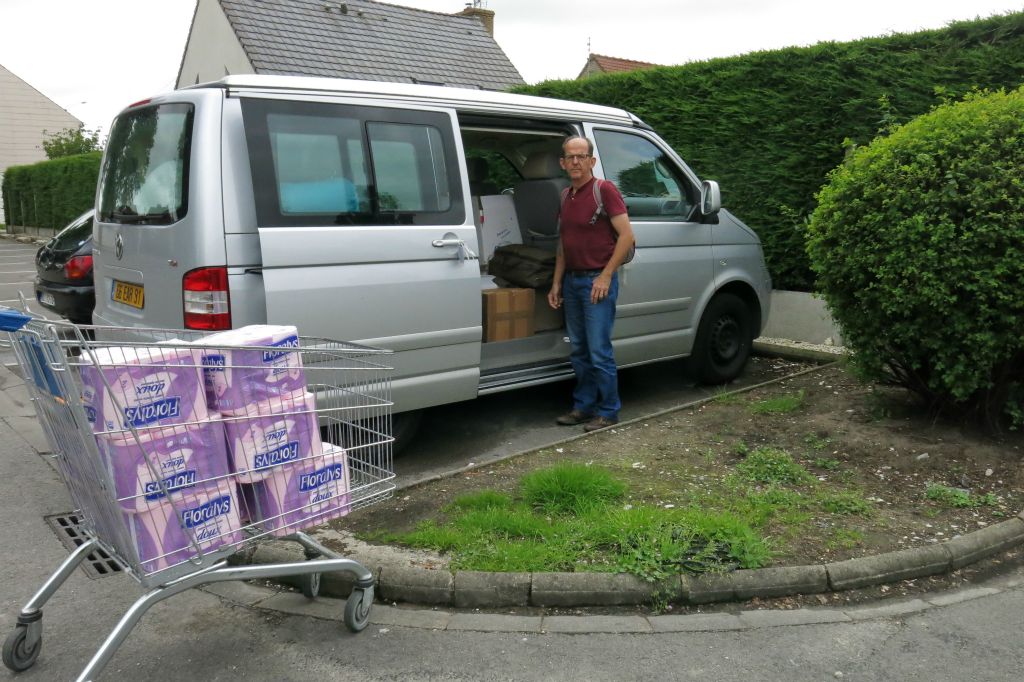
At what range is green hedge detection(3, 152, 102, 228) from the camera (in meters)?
23.7

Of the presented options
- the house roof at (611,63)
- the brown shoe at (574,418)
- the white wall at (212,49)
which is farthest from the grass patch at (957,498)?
the house roof at (611,63)

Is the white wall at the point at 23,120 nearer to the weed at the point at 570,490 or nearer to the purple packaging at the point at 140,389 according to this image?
the weed at the point at 570,490

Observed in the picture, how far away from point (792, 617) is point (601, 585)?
794mm

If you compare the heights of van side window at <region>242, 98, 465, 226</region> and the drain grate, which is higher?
van side window at <region>242, 98, 465, 226</region>

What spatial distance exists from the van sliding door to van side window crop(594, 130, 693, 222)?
4.95ft

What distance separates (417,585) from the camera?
12.0 ft

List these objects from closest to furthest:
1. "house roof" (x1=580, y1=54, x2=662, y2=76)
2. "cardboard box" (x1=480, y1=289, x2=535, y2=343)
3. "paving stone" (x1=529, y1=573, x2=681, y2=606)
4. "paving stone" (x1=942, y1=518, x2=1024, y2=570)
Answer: "paving stone" (x1=529, y1=573, x2=681, y2=606) → "paving stone" (x1=942, y1=518, x2=1024, y2=570) → "cardboard box" (x1=480, y1=289, x2=535, y2=343) → "house roof" (x1=580, y1=54, x2=662, y2=76)

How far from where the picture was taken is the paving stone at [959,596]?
12.0 ft

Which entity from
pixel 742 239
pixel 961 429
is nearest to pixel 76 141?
pixel 742 239

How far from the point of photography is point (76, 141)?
35.0m

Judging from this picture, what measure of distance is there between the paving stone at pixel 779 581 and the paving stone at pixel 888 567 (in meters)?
0.06

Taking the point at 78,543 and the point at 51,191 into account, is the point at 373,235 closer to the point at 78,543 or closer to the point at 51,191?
the point at 78,543

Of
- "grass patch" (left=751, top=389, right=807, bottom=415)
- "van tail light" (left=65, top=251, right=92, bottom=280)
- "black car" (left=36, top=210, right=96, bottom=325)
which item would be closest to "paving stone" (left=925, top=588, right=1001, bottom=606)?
"grass patch" (left=751, top=389, right=807, bottom=415)

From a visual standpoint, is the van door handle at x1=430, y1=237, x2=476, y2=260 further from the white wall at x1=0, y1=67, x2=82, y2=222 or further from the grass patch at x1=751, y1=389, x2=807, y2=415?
the white wall at x1=0, y1=67, x2=82, y2=222
